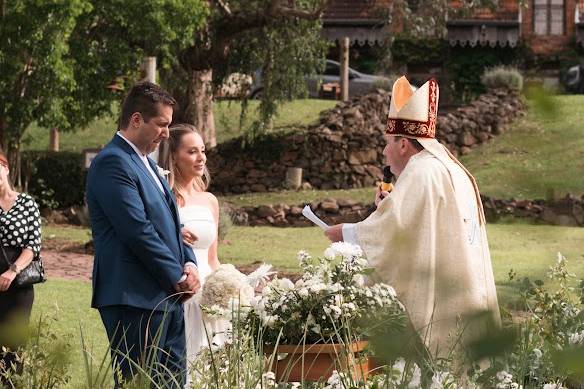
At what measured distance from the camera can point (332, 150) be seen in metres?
28.0

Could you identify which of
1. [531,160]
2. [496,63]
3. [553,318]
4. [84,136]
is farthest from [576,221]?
[496,63]

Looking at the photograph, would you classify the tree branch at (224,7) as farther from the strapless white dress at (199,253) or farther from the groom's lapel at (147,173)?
the groom's lapel at (147,173)

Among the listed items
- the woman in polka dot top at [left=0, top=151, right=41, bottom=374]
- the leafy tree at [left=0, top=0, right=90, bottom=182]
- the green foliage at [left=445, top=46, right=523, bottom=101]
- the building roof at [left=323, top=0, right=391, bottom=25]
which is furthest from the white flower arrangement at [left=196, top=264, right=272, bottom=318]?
the building roof at [left=323, top=0, right=391, bottom=25]

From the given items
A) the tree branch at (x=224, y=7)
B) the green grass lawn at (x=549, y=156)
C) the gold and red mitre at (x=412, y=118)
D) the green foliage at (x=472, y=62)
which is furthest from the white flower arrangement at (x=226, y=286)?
the green foliage at (x=472, y=62)

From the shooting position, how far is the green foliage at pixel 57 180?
80.8ft

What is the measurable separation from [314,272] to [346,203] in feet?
60.6

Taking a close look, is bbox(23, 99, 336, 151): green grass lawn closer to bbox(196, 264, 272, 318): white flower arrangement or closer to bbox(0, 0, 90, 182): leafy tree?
bbox(0, 0, 90, 182): leafy tree

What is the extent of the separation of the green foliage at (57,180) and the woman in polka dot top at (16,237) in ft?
58.6

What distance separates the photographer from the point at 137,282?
196 inches

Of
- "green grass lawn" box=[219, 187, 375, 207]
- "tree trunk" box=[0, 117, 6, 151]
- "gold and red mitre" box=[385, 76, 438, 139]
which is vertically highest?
"gold and red mitre" box=[385, 76, 438, 139]

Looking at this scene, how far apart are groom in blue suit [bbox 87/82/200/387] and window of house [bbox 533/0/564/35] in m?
36.1

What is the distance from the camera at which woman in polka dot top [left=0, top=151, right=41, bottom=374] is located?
253 inches

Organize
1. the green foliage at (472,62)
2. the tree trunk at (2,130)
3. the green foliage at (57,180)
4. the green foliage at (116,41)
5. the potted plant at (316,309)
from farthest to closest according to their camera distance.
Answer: the green foliage at (472,62), the green foliage at (57,180), the tree trunk at (2,130), the green foliage at (116,41), the potted plant at (316,309)

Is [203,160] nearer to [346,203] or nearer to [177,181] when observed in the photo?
[177,181]
